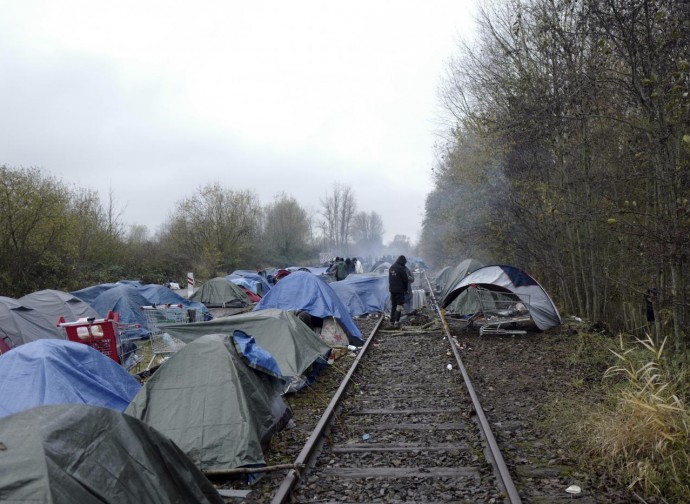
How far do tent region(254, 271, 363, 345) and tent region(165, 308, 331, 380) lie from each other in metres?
2.83

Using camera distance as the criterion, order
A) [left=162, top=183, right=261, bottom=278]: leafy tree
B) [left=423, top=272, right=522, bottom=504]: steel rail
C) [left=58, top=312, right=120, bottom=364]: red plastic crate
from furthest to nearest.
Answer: [left=162, top=183, right=261, bottom=278]: leafy tree < [left=58, top=312, right=120, bottom=364]: red plastic crate < [left=423, top=272, right=522, bottom=504]: steel rail

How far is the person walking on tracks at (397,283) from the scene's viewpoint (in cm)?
1678

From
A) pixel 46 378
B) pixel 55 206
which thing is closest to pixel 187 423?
pixel 46 378

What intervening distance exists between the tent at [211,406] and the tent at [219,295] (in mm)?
16903

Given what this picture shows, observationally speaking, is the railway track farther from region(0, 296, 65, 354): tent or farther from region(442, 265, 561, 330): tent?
region(0, 296, 65, 354): tent

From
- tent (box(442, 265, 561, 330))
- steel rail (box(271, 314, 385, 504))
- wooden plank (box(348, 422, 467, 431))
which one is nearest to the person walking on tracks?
tent (box(442, 265, 561, 330))

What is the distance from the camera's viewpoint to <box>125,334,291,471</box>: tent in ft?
18.1

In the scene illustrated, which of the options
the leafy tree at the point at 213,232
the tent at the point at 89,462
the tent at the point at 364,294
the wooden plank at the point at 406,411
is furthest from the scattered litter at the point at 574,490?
the leafy tree at the point at 213,232

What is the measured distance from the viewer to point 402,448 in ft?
19.9

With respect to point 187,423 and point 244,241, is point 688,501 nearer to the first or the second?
point 187,423

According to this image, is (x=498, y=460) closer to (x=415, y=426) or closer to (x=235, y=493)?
(x=415, y=426)

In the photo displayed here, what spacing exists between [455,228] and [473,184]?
16.8ft

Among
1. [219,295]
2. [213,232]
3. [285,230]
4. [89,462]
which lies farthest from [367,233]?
[89,462]

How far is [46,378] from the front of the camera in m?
6.07
